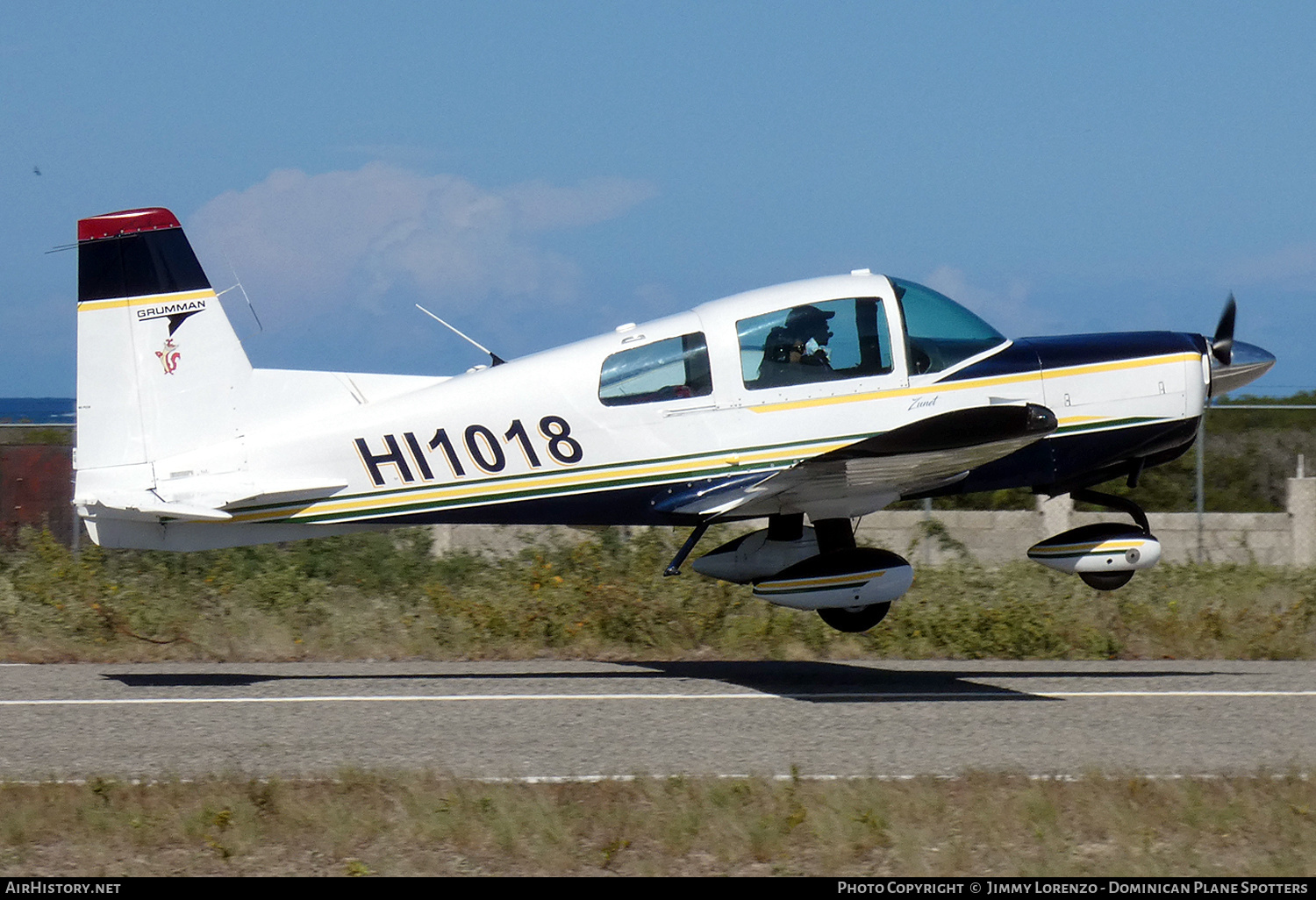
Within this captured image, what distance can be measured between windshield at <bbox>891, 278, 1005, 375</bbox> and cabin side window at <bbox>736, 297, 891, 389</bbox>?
7.5 inches

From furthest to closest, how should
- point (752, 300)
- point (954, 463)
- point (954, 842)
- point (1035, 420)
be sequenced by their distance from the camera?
point (752, 300) → point (954, 463) → point (1035, 420) → point (954, 842)

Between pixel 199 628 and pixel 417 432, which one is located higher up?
pixel 417 432

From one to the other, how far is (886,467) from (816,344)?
3.58 ft

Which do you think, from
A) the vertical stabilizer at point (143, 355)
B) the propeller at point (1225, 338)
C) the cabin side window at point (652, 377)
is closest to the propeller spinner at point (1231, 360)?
the propeller at point (1225, 338)

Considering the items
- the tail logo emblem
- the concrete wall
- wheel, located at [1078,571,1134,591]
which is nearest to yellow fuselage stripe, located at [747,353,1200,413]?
wheel, located at [1078,571,1134,591]

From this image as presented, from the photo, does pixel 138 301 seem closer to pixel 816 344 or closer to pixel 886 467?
pixel 816 344

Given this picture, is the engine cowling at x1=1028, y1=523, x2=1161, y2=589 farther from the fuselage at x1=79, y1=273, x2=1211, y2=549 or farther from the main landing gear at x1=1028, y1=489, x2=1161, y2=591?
the fuselage at x1=79, y1=273, x2=1211, y2=549

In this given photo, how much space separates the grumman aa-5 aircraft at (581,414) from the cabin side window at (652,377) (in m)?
0.01

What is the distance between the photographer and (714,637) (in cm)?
1071

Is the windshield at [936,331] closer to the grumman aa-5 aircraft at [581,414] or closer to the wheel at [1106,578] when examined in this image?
the grumman aa-5 aircraft at [581,414]

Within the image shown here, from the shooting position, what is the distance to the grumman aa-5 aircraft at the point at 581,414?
334 inches

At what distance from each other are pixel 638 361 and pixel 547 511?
46.7 inches

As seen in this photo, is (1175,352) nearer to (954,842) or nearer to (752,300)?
(752,300)

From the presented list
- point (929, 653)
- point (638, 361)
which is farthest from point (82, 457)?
point (929, 653)
